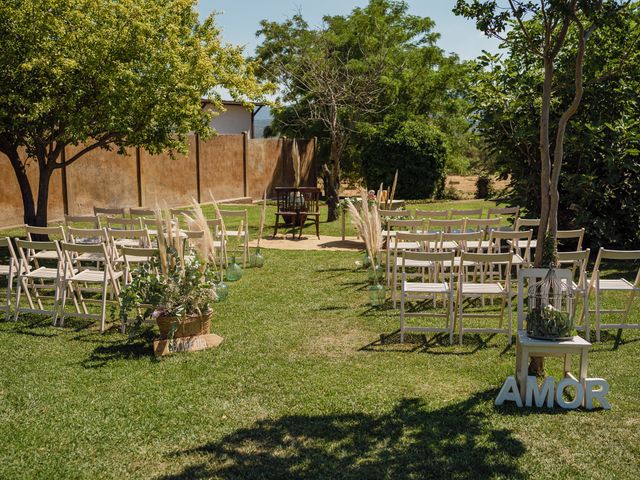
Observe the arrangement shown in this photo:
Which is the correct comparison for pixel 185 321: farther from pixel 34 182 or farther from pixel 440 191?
pixel 440 191

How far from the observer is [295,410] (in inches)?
200

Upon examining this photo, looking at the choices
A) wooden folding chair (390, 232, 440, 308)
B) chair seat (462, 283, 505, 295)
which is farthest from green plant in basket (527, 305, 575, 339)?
wooden folding chair (390, 232, 440, 308)

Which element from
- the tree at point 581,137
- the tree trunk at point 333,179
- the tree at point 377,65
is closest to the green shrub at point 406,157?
the tree at point 377,65

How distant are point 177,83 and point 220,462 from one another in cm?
788

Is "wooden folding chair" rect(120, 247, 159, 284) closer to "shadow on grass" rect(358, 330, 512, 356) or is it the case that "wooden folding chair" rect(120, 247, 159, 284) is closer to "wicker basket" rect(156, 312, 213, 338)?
A: "wicker basket" rect(156, 312, 213, 338)

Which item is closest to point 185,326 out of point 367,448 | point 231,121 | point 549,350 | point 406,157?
point 367,448

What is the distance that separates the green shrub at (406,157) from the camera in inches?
930

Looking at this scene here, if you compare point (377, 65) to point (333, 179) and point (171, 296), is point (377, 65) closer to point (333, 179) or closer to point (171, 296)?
point (333, 179)

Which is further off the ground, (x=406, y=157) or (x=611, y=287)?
(x=406, y=157)

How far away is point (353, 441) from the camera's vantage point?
4555 millimetres

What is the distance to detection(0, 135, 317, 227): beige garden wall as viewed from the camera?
16.0 metres

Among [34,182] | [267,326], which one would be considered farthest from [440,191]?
[267,326]

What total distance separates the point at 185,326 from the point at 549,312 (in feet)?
10.5

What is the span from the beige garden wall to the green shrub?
257 cm
